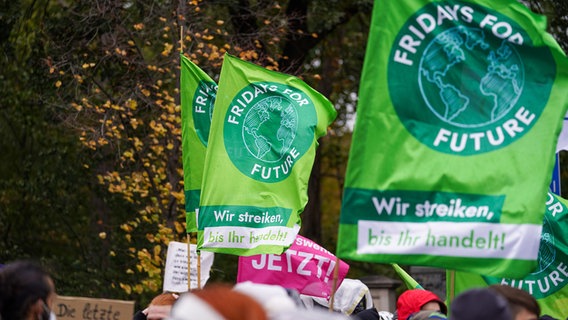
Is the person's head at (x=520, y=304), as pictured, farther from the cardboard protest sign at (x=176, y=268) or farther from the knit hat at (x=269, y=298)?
the cardboard protest sign at (x=176, y=268)

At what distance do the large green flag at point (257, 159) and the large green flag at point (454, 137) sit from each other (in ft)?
9.05

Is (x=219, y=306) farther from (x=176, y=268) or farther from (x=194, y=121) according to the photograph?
(x=176, y=268)

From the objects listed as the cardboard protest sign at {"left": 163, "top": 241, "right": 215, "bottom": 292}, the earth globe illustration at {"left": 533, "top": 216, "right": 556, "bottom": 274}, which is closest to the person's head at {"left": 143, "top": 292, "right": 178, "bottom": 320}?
the earth globe illustration at {"left": 533, "top": 216, "right": 556, "bottom": 274}

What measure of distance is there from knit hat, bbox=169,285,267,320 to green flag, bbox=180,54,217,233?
21.8 ft

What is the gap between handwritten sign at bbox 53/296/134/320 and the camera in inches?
344

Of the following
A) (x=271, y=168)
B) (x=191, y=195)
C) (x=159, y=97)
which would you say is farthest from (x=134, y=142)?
(x=271, y=168)

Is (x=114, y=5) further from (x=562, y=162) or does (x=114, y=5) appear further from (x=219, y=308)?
(x=219, y=308)

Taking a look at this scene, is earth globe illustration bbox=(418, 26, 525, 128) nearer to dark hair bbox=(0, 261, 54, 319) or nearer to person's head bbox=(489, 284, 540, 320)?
person's head bbox=(489, 284, 540, 320)

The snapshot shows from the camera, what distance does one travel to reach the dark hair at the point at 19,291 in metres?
5.46

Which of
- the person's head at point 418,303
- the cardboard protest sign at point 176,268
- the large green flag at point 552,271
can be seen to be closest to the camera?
the person's head at point 418,303

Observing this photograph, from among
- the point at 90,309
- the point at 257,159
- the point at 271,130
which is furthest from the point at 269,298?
the point at 271,130

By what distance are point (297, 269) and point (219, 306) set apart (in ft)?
18.3

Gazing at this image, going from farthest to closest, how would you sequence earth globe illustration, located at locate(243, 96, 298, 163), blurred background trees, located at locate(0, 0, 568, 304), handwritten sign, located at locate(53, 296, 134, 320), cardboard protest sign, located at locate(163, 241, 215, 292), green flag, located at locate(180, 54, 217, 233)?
blurred background trees, located at locate(0, 0, 568, 304) < cardboard protest sign, located at locate(163, 241, 215, 292) < green flag, located at locate(180, 54, 217, 233) < earth globe illustration, located at locate(243, 96, 298, 163) < handwritten sign, located at locate(53, 296, 134, 320)

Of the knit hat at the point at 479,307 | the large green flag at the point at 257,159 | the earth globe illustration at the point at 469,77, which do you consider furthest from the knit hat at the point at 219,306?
the large green flag at the point at 257,159
